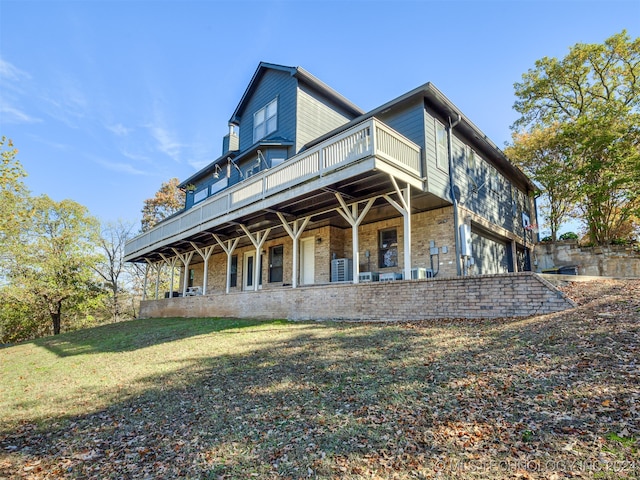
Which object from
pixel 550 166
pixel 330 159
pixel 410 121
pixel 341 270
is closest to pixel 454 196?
pixel 410 121

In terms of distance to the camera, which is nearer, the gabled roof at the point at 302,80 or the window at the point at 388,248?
the window at the point at 388,248

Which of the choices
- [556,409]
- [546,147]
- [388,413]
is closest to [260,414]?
[388,413]

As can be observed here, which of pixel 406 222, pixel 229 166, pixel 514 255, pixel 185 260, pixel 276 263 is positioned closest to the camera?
pixel 406 222

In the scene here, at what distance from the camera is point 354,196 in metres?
10.8

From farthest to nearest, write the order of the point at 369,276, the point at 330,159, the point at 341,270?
1. the point at 341,270
2. the point at 369,276
3. the point at 330,159

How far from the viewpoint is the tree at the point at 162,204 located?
107 feet

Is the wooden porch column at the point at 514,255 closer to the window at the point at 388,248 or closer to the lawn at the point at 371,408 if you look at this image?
the window at the point at 388,248

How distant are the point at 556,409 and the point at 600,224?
15.7m

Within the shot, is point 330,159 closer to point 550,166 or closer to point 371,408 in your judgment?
point 371,408

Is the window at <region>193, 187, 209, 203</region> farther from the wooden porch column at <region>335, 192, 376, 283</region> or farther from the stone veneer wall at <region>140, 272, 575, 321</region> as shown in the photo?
the wooden porch column at <region>335, 192, 376, 283</region>

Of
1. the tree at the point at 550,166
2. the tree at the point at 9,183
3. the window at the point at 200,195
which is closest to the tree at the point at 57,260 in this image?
the window at the point at 200,195

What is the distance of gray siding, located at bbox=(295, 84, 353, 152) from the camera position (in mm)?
15297

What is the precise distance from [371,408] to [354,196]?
7.51 metres

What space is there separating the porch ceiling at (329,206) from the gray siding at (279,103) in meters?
4.06
